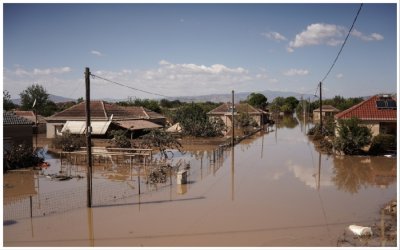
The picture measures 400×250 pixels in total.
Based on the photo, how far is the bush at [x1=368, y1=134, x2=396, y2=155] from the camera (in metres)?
25.1

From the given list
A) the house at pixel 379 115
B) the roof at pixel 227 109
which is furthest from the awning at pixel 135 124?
the house at pixel 379 115

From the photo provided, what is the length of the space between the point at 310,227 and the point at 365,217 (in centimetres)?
222

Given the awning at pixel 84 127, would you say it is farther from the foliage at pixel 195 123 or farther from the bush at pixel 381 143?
the bush at pixel 381 143

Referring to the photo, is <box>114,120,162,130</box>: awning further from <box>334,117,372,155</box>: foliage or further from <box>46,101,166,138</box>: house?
<box>334,117,372,155</box>: foliage

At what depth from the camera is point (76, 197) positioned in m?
14.5

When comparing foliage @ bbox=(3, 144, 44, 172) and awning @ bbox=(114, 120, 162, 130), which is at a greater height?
awning @ bbox=(114, 120, 162, 130)

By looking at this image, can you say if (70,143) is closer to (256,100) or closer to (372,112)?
(372,112)

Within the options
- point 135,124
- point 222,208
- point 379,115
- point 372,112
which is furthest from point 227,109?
point 222,208

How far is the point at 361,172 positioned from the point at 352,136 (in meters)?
5.52

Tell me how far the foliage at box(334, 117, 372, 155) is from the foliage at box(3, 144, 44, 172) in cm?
1813

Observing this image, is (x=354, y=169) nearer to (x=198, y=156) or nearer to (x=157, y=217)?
(x=198, y=156)

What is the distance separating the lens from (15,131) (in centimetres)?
2209

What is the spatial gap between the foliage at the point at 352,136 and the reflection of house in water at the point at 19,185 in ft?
59.3

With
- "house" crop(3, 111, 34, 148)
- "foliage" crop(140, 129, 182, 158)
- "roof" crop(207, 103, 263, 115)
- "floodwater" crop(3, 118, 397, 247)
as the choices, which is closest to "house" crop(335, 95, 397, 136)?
"floodwater" crop(3, 118, 397, 247)
